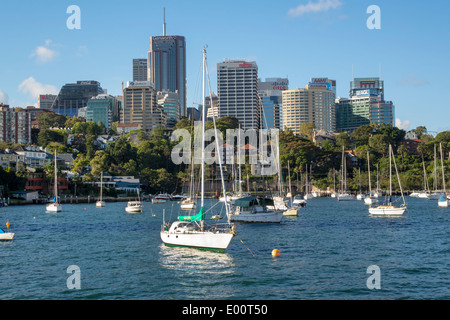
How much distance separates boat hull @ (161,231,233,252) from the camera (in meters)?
38.1

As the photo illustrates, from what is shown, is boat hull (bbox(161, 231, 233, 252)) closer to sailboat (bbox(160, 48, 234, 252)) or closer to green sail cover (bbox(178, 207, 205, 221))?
sailboat (bbox(160, 48, 234, 252))

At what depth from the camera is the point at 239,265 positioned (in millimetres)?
35031

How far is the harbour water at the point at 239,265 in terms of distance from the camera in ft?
92.9

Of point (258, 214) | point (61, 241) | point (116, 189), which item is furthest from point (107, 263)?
point (116, 189)

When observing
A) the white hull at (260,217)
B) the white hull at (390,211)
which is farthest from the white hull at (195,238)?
the white hull at (390,211)

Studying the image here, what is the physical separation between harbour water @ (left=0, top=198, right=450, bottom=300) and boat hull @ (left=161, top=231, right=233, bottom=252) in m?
0.57

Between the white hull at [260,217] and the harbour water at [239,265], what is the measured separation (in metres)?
5.84

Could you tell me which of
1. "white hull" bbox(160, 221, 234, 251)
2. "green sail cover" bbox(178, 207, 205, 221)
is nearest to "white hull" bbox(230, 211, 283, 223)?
"green sail cover" bbox(178, 207, 205, 221)

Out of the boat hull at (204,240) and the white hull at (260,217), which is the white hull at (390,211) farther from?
the boat hull at (204,240)

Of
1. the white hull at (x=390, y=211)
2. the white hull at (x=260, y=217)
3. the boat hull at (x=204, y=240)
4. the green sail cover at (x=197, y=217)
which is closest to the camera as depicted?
the boat hull at (x=204, y=240)

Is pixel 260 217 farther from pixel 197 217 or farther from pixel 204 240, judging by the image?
pixel 204 240

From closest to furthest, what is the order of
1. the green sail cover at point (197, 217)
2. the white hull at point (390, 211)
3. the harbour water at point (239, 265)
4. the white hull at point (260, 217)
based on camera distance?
the harbour water at point (239, 265), the green sail cover at point (197, 217), the white hull at point (260, 217), the white hull at point (390, 211)
